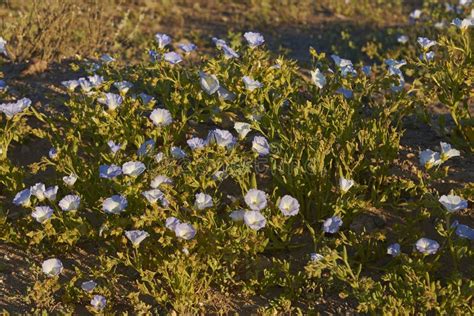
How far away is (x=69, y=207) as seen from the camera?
3.80 meters

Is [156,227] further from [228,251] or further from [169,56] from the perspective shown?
[169,56]

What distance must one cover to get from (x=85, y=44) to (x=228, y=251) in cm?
359

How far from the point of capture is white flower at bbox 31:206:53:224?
3709 mm

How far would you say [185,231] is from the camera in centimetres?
352

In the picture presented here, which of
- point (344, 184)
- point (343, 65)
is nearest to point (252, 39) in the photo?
point (343, 65)

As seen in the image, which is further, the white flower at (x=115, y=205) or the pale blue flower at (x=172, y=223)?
the white flower at (x=115, y=205)

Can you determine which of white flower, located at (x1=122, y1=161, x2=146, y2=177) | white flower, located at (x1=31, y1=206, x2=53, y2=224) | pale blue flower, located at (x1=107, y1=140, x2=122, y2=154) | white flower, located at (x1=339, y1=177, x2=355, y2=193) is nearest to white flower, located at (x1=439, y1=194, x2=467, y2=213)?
white flower, located at (x1=339, y1=177, x2=355, y2=193)

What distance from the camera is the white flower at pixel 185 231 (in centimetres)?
351

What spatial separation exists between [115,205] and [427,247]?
1627 mm

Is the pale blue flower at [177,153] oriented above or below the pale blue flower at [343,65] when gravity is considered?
below

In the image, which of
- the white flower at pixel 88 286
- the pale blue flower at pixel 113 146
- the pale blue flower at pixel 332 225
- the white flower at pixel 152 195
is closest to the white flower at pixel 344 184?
the pale blue flower at pixel 332 225

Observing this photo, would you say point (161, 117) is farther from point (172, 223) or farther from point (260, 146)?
point (172, 223)

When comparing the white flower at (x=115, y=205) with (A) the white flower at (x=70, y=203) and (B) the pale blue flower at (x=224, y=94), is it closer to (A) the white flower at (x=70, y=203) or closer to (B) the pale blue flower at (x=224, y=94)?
(A) the white flower at (x=70, y=203)

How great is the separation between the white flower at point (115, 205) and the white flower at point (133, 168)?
0.15m
